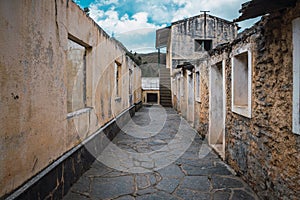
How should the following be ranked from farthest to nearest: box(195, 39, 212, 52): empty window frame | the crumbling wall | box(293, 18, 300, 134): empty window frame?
box(195, 39, 212, 52): empty window frame
the crumbling wall
box(293, 18, 300, 134): empty window frame

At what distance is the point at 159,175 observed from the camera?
405 centimetres

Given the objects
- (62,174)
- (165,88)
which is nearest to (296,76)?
(62,174)

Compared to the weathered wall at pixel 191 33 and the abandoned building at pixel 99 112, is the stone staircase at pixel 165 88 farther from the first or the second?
the abandoned building at pixel 99 112

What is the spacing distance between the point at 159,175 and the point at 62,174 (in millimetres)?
1589

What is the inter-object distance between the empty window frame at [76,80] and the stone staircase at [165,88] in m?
13.0

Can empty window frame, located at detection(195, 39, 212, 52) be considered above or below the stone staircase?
above

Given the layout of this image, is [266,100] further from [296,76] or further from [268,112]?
[296,76]

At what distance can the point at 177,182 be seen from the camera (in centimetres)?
375

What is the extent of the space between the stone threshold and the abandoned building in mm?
13

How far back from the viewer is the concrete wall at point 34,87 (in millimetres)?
2074

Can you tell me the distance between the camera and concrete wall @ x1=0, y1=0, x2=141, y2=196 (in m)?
2.07

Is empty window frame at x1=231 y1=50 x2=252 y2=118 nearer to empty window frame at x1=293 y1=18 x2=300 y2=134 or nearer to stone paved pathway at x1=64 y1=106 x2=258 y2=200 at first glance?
stone paved pathway at x1=64 y1=106 x2=258 y2=200

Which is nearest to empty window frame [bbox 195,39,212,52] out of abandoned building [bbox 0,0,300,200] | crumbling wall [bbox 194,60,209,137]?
crumbling wall [bbox 194,60,209,137]

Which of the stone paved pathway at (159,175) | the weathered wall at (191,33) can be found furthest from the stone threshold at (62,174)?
the weathered wall at (191,33)
